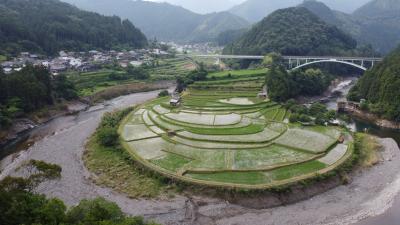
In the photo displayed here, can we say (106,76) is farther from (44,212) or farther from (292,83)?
(44,212)

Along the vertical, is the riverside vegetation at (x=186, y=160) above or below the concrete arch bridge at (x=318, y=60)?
below

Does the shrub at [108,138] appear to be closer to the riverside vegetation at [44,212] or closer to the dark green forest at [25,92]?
the dark green forest at [25,92]

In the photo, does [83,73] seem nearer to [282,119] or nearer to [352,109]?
[282,119]

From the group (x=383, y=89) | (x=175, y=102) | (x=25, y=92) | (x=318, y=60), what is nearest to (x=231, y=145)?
(x=175, y=102)

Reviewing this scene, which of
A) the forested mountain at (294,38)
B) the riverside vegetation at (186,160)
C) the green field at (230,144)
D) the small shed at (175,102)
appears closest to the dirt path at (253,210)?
the riverside vegetation at (186,160)

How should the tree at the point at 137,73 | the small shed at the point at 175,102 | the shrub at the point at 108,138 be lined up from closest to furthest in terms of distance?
1. the shrub at the point at 108,138
2. the small shed at the point at 175,102
3. the tree at the point at 137,73

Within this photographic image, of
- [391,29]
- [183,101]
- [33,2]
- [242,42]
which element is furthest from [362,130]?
[391,29]
